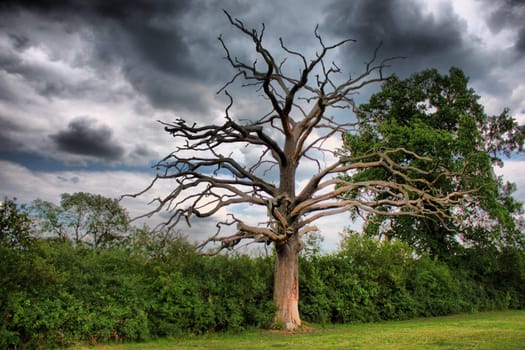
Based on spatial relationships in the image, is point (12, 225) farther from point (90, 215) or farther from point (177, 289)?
point (90, 215)

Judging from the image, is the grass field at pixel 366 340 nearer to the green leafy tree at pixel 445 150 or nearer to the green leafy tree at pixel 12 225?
the green leafy tree at pixel 12 225

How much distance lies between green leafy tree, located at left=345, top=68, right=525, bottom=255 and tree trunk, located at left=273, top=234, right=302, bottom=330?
9307mm

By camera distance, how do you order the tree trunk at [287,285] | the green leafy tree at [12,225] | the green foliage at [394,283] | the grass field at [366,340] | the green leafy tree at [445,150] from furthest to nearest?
the green leafy tree at [445,150], the green foliage at [394,283], the tree trunk at [287,285], the grass field at [366,340], the green leafy tree at [12,225]

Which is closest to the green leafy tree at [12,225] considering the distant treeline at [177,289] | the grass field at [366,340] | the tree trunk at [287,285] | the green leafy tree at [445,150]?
the distant treeline at [177,289]

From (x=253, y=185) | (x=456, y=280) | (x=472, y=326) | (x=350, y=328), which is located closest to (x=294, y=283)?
(x=350, y=328)

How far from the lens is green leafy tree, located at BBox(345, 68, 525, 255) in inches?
924

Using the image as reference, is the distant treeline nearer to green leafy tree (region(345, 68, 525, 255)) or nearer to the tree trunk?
the tree trunk

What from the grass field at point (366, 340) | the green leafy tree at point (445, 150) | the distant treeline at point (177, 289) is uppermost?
the green leafy tree at point (445, 150)

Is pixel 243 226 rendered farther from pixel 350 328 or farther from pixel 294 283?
pixel 350 328

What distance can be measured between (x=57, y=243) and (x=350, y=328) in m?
9.79

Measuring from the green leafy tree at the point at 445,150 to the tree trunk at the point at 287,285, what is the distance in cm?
931

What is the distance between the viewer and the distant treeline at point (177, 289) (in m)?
10.1

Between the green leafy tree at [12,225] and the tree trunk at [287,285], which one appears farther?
the tree trunk at [287,285]

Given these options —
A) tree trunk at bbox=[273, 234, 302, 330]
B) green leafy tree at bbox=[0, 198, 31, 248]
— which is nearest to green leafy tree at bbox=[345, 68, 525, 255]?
tree trunk at bbox=[273, 234, 302, 330]
